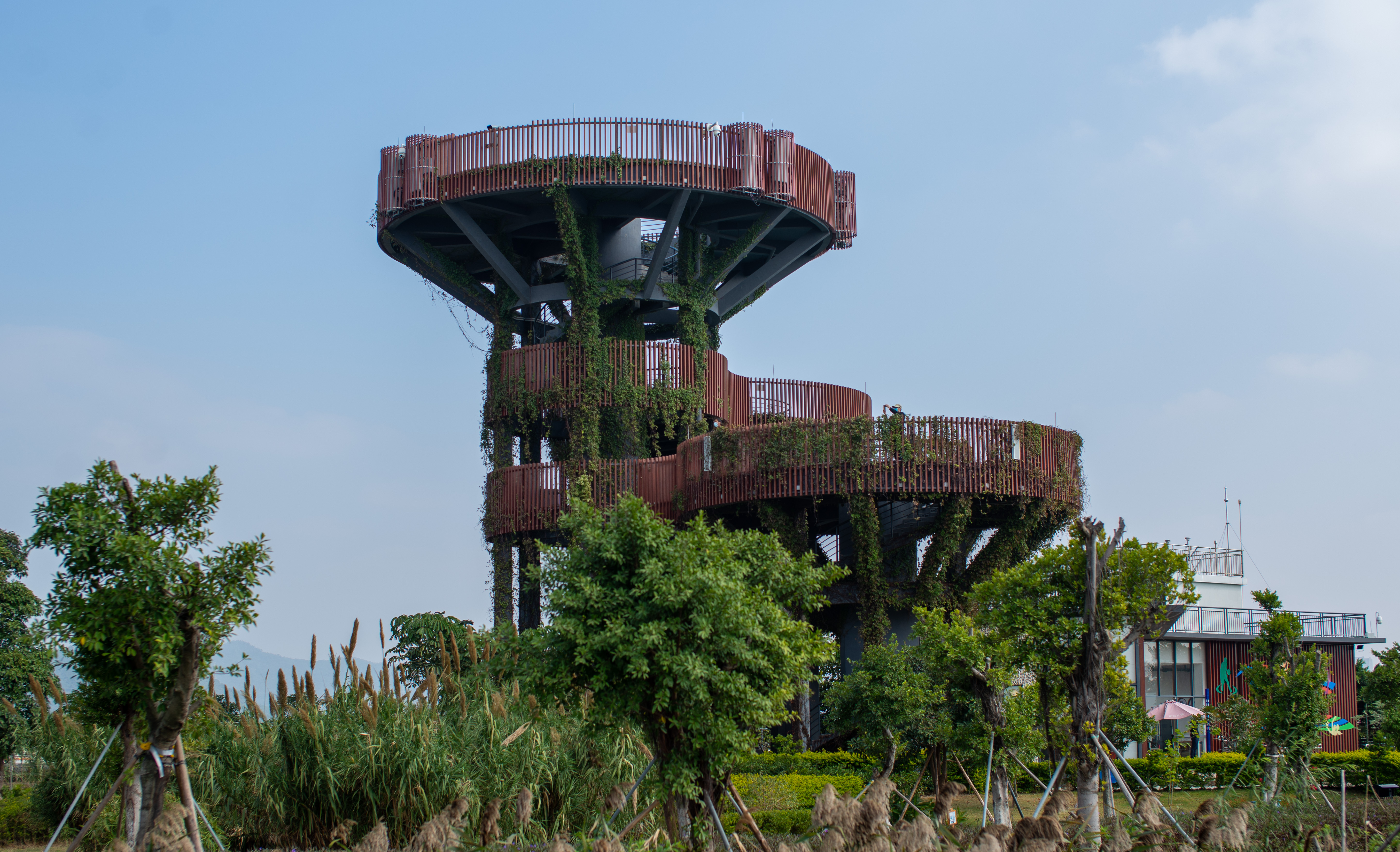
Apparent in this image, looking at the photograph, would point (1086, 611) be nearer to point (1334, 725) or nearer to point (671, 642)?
point (671, 642)

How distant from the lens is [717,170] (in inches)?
1270

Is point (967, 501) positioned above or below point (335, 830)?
above

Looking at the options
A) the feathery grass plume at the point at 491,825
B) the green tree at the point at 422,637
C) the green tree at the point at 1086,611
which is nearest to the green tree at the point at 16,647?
the green tree at the point at 422,637

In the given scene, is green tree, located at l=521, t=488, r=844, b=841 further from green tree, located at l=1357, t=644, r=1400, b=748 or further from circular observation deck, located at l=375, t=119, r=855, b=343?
green tree, located at l=1357, t=644, r=1400, b=748

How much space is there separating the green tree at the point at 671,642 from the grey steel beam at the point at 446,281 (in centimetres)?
2186

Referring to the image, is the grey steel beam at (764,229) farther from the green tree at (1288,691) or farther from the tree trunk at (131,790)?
the tree trunk at (131,790)

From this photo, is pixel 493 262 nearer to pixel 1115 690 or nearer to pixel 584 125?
pixel 584 125

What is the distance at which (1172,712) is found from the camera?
1458 inches

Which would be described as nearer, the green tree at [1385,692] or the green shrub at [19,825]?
the green shrub at [19,825]

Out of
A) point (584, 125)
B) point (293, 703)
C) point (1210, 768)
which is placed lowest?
point (1210, 768)

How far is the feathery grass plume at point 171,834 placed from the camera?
42.2 feet

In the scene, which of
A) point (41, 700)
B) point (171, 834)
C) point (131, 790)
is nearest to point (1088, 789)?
point (171, 834)

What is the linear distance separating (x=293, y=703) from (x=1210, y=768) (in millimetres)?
24663

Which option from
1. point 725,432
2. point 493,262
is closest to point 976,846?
point 725,432
